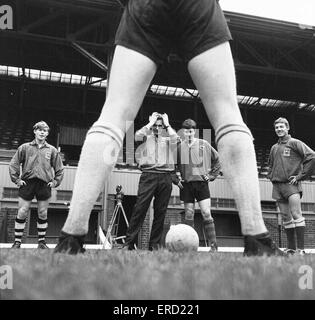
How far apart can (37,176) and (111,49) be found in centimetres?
908

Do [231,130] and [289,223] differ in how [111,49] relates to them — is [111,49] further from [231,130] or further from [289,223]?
[231,130]

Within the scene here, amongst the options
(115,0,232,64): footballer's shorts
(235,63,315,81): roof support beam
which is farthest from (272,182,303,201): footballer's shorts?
(235,63,315,81): roof support beam

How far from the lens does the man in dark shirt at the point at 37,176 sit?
7.62 metres

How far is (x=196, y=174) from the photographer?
757cm

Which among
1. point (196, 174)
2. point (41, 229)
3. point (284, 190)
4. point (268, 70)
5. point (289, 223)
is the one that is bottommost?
point (289, 223)

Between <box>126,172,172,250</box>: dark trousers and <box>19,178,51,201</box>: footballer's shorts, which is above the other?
<box>19,178,51,201</box>: footballer's shorts

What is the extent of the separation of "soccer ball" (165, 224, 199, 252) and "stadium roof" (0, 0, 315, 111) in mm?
8083

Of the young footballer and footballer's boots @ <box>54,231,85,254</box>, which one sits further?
the young footballer

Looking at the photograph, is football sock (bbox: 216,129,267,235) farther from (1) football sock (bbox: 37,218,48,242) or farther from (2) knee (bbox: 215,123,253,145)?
(1) football sock (bbox: 37,218,48,242)

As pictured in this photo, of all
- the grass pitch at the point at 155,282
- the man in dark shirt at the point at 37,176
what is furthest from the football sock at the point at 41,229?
the grass pitch at the point at 155,282

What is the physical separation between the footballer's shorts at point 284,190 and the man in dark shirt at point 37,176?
3644 millimetres

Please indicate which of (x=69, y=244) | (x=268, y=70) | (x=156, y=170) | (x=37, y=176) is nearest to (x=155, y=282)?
(x=69, y=244)

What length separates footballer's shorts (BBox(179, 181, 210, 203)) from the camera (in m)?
7.60
